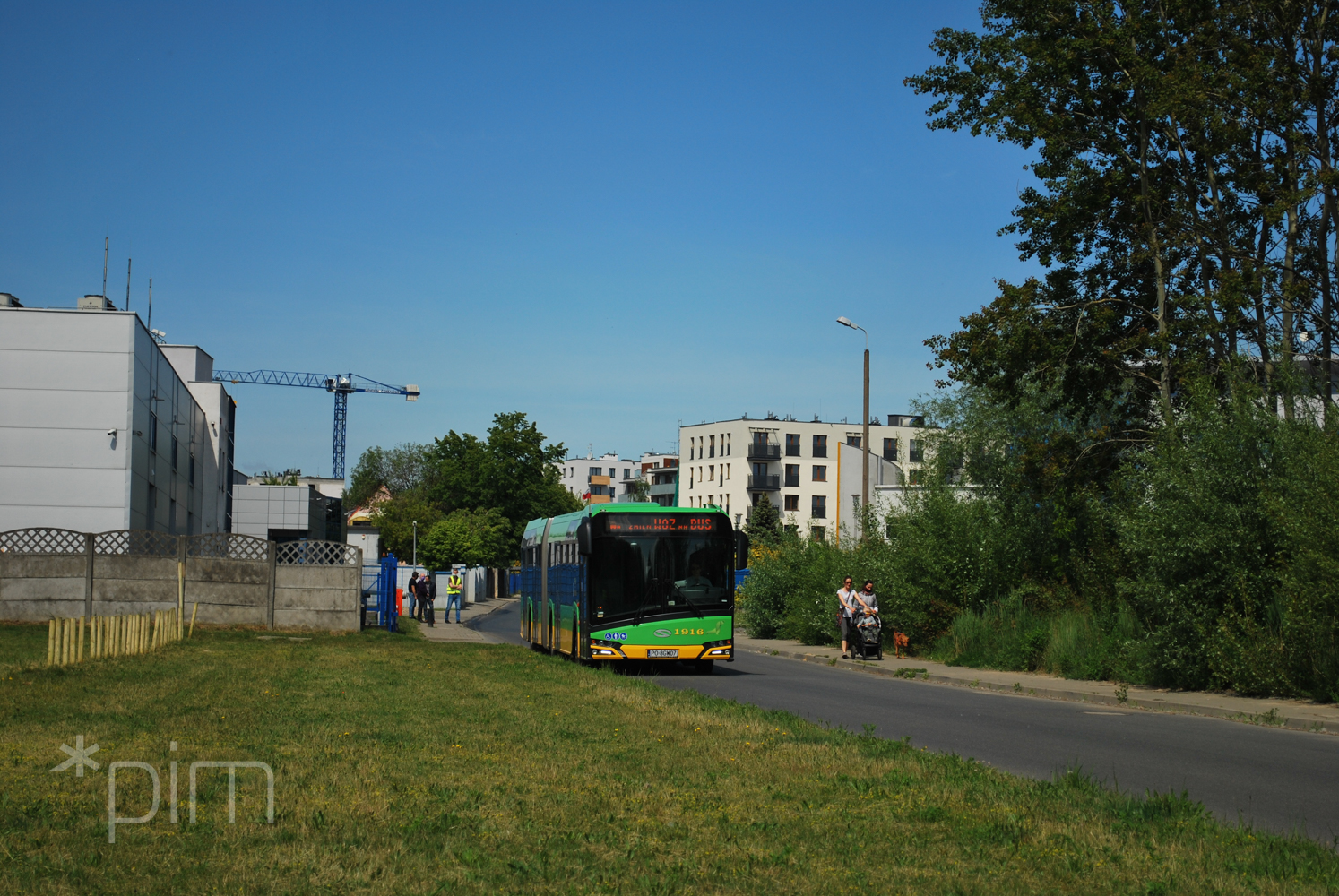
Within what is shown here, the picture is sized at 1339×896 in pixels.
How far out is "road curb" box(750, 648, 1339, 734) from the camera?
15.2 meters

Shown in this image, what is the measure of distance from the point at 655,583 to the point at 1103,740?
1048cm

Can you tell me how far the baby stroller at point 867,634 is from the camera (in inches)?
1078

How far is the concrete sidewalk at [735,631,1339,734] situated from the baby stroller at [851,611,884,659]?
38 cm

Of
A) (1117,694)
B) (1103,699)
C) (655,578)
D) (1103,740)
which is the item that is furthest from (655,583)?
(1103,740)

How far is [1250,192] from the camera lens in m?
25.0

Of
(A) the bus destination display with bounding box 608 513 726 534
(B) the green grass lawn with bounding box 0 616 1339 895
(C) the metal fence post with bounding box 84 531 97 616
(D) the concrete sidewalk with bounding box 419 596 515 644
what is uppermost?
(A) the bus destination display with bounding box 608 513 726 534

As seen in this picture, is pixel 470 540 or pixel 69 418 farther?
pixel 470 540

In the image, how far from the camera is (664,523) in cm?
2303

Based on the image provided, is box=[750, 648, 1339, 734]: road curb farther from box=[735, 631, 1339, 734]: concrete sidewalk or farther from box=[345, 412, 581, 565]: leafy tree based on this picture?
box=[345, 412, 581, 565]: leafy tree

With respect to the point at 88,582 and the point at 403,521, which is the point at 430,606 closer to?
the point at 88,582

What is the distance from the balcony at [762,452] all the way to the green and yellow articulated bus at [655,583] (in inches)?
3769

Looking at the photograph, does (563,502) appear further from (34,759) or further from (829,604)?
(34,759)

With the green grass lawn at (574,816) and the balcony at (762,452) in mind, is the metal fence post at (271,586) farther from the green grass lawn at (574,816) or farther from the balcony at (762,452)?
the balcony at (762,452)

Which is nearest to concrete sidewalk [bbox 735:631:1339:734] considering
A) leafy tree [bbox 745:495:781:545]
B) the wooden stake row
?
leafy tree [bbox 745:495:781:545]
